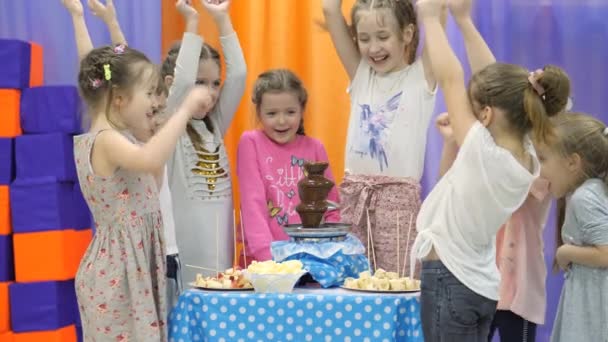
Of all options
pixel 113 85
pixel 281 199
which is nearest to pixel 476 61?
pixel 281 199

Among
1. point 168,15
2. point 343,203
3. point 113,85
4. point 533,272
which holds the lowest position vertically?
point 533,272

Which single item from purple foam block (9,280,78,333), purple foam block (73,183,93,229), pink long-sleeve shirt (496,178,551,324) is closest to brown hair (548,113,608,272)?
pink long-sleeve shirt (496,178,551,324)

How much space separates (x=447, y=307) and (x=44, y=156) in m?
1.87

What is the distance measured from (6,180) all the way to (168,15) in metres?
0.99

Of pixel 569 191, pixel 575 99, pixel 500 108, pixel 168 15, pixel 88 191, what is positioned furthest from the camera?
pixel 168 15

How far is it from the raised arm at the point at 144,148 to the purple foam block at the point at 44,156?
1.03 m

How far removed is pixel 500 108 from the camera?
216 centimetres

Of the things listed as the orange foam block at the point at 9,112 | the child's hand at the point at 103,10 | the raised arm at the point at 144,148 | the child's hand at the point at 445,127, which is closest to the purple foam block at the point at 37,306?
the orange foam block at the point at 9,112

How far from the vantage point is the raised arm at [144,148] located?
7.41 ft

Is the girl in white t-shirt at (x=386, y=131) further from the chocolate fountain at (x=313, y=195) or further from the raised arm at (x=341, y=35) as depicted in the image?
the chocolate fountain at (x=313, y=195)

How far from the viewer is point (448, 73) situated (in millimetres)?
2238

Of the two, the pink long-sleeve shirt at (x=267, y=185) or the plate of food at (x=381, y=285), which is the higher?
the pink long-sleeve shirt at (x=267, y=185)

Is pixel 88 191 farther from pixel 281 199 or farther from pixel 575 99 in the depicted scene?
pixel 575 99

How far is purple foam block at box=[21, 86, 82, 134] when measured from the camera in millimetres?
3309
